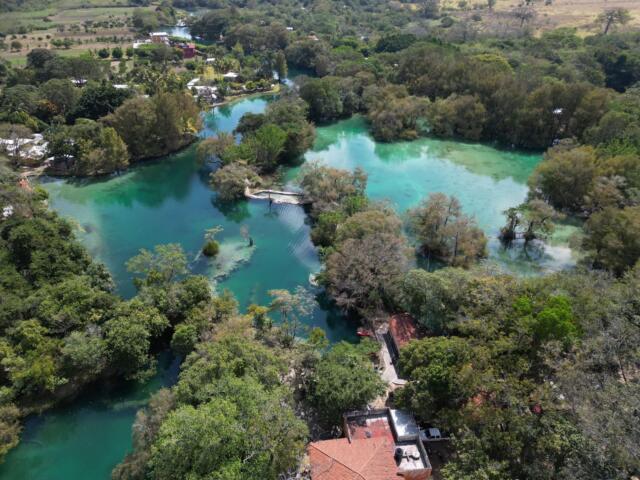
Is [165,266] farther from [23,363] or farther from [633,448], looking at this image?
[633,448]

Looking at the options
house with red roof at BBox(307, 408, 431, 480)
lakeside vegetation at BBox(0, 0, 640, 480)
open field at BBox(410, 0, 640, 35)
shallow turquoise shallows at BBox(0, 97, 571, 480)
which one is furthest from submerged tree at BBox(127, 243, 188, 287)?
open field at BBox(410, 0, 640, 35)

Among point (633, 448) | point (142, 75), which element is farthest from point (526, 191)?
point (142, 75)

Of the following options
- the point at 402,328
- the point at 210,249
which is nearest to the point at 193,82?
the point at 210,249

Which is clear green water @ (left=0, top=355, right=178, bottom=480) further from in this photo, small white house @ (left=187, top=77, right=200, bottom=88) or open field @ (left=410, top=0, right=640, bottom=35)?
open field @ (left=410, top=0, right=640, bottom=35)

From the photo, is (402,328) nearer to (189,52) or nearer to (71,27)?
(189,52)

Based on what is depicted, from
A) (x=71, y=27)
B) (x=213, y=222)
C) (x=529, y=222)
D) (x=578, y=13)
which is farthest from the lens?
(x=578, y=13)

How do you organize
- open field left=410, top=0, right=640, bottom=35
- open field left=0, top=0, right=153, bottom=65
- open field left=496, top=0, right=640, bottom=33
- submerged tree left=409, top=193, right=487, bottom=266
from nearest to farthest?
submerged tree left=409, top=193, right=487, bottom=266 → open field left=0, top=0, right=153, bottom=65 → open field left=496, top=0, right=640, bottom=33 → open field left=410, top=0, right=640, bottom=35
